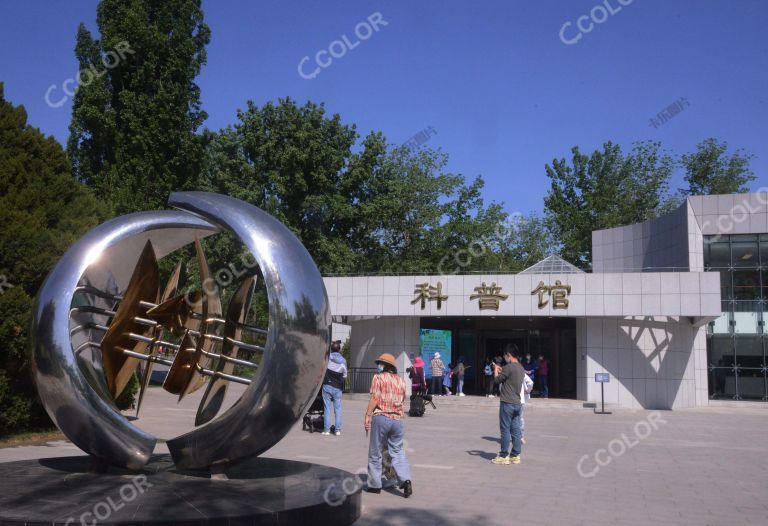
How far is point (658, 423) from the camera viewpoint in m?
19.5

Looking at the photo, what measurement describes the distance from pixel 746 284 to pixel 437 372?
12.7 metres

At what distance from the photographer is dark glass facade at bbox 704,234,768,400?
1097 inches

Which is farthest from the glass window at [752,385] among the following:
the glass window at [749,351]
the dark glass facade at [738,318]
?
the glass window at [749,351]

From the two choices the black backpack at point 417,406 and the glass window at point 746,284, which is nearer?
the black backpack at point 417,406

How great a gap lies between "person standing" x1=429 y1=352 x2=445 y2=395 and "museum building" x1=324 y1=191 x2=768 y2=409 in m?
0.93

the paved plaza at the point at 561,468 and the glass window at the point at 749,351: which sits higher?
the glass window at the point at 749,351

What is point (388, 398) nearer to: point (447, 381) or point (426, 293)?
point (426, 293)

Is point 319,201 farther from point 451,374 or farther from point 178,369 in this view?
point 178,369

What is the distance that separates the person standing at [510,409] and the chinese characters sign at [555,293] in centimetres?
1397

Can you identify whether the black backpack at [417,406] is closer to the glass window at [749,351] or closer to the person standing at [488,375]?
the person standing at [488,375]

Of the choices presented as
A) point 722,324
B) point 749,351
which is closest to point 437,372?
point 722,324

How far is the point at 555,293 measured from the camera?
2469 centimetres

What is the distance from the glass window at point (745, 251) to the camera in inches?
1111

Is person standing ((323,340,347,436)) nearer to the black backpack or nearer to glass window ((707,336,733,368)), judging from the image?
the black backpack
